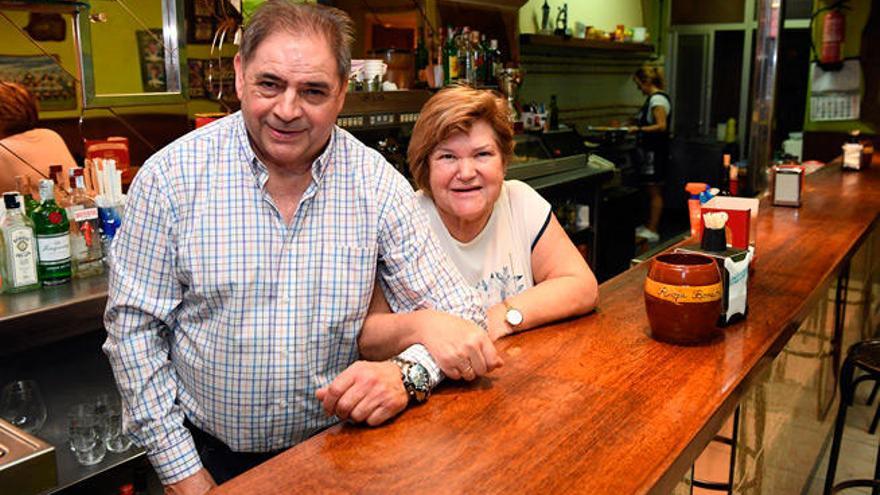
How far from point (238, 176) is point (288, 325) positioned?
338mm

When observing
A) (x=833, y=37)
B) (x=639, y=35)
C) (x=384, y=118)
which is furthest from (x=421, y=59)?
(x=639, y=35)

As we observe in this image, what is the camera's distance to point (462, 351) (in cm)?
153

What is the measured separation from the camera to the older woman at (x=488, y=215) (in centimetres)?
208

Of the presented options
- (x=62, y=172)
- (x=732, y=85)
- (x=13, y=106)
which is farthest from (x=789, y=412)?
(x=732, y=85)

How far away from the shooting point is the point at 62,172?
301 cm

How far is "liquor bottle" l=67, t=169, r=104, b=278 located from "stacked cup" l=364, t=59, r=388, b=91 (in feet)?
5.66

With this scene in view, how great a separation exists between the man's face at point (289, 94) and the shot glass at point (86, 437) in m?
1.43

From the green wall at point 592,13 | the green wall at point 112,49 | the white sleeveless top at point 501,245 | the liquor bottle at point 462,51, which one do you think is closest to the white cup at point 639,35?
the green wall at point 592,13

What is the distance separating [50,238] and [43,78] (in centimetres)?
85

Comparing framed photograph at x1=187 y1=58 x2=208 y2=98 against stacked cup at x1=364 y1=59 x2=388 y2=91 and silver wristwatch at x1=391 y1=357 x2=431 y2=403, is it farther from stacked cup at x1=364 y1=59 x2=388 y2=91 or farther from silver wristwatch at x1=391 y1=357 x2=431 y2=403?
silver wristwatch at x1=391 y1=357 x2=431 y2=403

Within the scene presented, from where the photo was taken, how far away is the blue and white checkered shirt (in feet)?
5.30

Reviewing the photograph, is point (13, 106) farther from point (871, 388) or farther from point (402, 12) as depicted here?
point (871, 388)

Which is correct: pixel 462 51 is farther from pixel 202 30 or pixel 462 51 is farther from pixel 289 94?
pixel 289 94

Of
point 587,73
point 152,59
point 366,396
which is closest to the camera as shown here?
point 366,396
